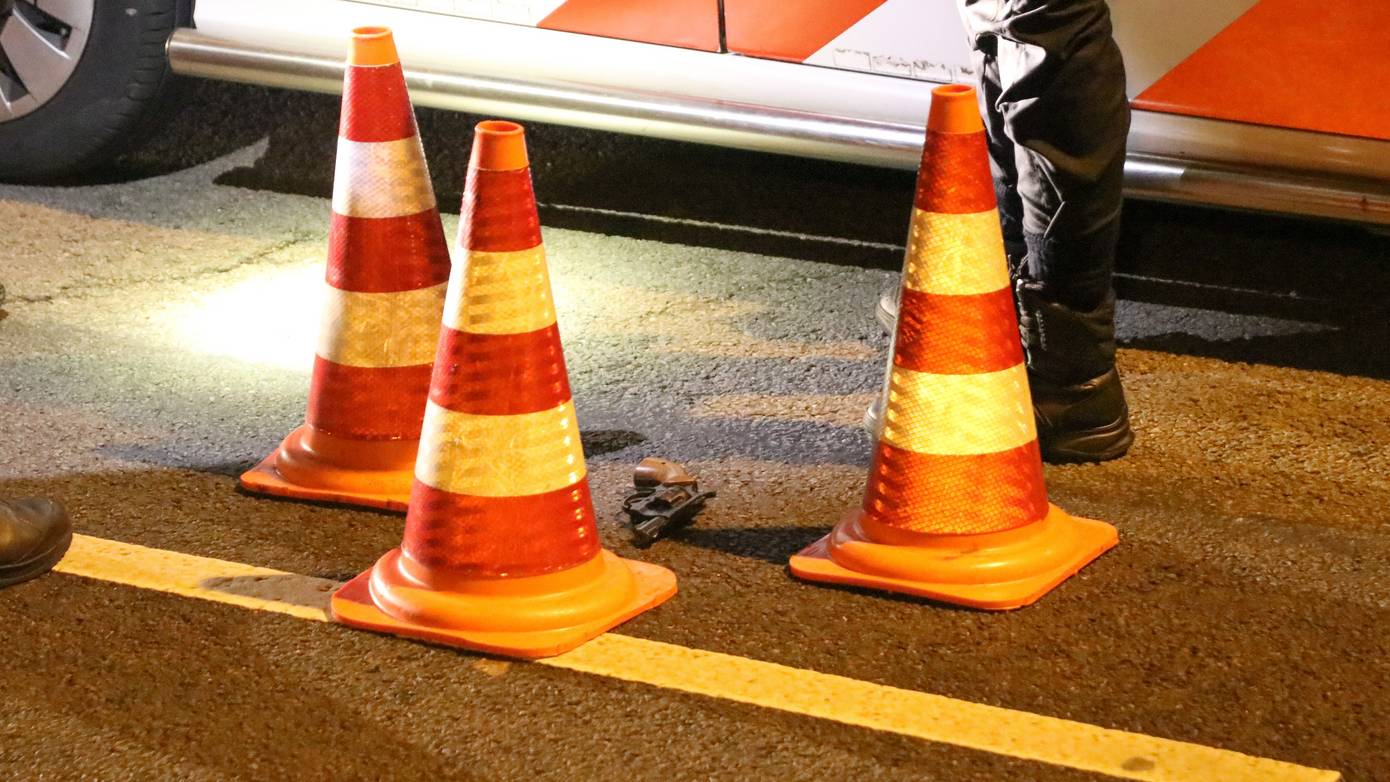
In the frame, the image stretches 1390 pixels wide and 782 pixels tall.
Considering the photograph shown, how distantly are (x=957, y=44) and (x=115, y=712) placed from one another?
261cm

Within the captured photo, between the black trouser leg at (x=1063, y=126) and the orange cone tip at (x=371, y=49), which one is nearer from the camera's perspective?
the orange cone tip at (x=371, y=49)

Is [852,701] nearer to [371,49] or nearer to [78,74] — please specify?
[371,49]

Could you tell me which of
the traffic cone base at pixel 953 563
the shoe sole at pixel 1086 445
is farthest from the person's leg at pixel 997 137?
the traffic cone base at pixel 953 563

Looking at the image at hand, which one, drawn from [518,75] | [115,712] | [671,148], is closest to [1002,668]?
[115,712]

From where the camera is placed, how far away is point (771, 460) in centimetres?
359

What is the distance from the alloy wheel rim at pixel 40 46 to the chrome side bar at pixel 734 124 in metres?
0.33

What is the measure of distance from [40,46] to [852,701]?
377cm

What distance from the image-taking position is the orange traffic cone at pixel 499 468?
2.76 meters

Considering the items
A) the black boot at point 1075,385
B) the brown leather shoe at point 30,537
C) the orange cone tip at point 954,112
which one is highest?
the orange cone tip at point 954,112

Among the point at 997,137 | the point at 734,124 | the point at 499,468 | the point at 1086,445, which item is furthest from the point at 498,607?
the point at 734,124

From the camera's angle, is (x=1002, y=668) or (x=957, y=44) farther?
(x=957, y=44)

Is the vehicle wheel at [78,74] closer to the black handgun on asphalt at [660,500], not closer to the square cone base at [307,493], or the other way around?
the square cone base at [307,493]

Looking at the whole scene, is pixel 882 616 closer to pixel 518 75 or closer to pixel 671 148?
pixel 518 75

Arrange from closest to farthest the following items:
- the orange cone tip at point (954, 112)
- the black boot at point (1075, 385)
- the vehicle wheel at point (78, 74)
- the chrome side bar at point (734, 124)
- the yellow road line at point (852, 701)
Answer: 1. the yellow road line at point (852, 701)
2. the orange cone tip at point (954, 112)
3. the black boot at point (1075, 385)
4. the chrome side bar at point (734, 124)
5. the vehicle wheel at point (78, 74)
